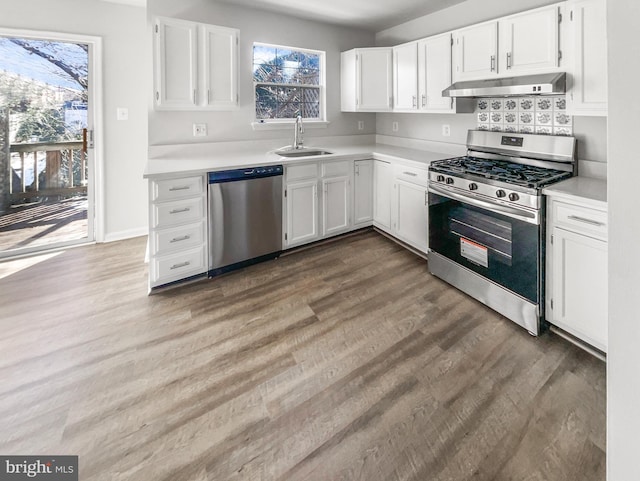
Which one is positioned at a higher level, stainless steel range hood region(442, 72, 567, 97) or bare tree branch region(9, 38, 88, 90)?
bare tree branch region(9, 38, 88, 90)

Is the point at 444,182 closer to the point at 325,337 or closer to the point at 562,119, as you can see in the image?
the point at 562,119

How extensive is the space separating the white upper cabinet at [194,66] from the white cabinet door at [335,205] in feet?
4.03

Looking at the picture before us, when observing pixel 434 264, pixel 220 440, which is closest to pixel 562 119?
pixel 434 264

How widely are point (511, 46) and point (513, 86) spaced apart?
0.35m

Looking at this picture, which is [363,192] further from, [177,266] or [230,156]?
[177,266]

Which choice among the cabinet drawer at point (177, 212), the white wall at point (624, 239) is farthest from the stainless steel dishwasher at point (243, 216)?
the white wall at point (624, 239)

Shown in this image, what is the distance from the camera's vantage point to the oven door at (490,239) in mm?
→ 2322

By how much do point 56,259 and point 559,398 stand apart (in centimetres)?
409

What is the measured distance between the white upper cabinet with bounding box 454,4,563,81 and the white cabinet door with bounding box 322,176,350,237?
1.45m

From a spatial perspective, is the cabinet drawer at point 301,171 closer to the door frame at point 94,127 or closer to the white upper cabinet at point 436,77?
the white upper cabinet at point 436,77

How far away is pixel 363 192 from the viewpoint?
4145 mm

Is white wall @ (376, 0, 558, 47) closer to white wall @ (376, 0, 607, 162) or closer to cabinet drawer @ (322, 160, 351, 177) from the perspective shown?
white wall @ (376, 0, 607, 162)

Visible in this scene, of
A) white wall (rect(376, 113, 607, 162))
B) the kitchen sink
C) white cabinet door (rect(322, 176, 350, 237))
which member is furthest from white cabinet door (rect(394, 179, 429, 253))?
the kitchen sink

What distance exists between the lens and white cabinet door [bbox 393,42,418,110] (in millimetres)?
3740
